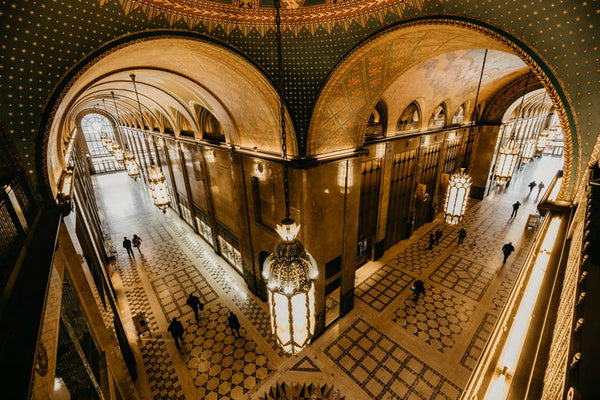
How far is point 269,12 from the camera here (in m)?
3.85

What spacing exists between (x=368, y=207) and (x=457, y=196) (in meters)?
4.25

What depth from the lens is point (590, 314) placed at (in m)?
0.88

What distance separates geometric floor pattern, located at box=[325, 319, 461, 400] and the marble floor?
0.02 meters

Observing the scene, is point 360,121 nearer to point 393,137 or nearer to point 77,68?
point 393,137

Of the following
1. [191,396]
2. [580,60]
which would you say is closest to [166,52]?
[580,60]

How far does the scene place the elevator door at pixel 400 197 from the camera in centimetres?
994

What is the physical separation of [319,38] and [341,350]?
6.90m

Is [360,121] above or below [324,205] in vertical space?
above

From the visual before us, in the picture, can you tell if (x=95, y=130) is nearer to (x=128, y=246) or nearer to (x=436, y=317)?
(x=128, y=246)

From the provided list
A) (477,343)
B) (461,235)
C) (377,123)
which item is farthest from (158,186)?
(461,235)

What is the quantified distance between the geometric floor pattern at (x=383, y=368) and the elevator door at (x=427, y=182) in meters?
6.52

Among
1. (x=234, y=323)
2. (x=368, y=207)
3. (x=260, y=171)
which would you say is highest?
(x=260, y=171)

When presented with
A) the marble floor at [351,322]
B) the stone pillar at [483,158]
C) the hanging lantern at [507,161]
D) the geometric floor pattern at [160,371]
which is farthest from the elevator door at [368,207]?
the stone pillar at [483,158]

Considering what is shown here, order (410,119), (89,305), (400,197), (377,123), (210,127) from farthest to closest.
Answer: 1. (400,197)
2. (410,119)
3. (210,127)
4. (377,123)
5. (89,305)
